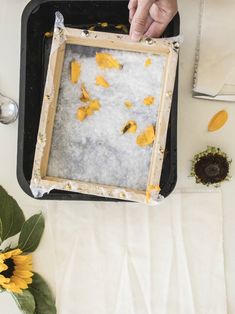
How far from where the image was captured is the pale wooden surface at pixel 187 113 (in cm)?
79

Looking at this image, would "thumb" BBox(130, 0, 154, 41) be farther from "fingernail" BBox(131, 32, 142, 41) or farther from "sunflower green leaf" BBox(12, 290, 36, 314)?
"sunflower green leaf" BBox(12, 290, 36, 314)

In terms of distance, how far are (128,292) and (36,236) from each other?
18 cm

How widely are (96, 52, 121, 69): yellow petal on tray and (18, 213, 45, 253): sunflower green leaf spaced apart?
0.90 feet

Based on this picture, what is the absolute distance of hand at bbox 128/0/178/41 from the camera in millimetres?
672

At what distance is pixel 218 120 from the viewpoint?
0.79 metres

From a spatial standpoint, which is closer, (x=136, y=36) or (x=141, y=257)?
(x=136, y=36)

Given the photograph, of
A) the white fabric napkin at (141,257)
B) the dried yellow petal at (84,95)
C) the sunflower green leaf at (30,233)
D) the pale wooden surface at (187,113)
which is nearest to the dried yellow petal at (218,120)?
the pale wooden surface at (187,113)

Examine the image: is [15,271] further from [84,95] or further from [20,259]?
[84,95]

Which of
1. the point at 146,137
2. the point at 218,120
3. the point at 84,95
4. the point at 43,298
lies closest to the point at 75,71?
the point at 84,95

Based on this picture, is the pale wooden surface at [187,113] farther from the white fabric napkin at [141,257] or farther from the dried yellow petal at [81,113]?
the dried yellow petal at [81,113]

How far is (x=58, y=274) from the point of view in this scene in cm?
82

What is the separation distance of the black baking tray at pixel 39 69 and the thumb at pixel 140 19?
7 cm

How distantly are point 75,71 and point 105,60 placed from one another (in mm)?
48

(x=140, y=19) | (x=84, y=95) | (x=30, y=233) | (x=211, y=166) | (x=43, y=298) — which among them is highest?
(x=140, y=19)
